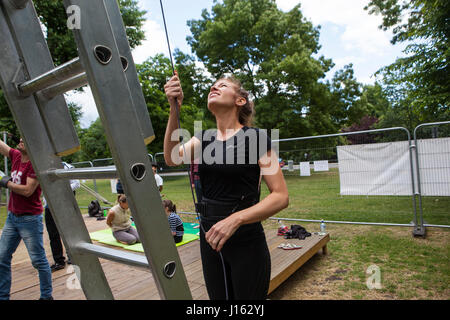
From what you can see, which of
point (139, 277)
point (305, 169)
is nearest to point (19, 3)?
point (139, 277)

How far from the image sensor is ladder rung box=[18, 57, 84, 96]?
87cm

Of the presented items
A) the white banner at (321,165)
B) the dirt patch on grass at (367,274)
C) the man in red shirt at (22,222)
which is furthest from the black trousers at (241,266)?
the white banner at (321,165)

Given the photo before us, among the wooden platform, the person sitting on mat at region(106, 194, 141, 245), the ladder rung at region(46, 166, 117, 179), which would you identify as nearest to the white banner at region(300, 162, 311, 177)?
the wooden platform

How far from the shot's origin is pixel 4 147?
2.88 meters

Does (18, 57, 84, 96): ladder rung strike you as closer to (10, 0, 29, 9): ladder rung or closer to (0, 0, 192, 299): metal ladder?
(0, 0, 192, 299): metal ladder

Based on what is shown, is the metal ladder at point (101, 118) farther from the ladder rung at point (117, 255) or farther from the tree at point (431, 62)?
the tree at point (431, 62)

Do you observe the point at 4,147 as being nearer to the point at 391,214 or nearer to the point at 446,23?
the point at 391,214

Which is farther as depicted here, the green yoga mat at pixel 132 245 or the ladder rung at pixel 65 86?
the green yoga mat at pixel 132 245

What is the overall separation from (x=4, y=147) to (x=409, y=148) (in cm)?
692

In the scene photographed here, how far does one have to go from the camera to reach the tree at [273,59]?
58.5 ft

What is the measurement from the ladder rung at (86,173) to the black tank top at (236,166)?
2.32 feet

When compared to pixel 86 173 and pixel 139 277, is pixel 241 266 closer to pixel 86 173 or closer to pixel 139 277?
pixel 86 173

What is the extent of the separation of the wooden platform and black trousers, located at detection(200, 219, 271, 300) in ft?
Answer: 5.51
